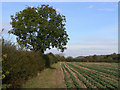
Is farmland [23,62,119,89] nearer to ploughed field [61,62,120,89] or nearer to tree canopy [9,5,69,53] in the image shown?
ploughed field [61,62,120,89]

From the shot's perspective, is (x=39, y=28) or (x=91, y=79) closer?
(x=91, y=79)

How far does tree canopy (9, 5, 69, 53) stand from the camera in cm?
2769

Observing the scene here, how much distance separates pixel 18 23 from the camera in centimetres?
2808

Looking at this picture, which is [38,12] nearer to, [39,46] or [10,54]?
[39,46]

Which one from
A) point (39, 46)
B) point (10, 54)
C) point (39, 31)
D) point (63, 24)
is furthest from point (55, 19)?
point (10, 54)

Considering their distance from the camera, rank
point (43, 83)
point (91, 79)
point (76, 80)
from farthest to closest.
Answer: point (91, 79)
point (76, 80)
point (43, 83)

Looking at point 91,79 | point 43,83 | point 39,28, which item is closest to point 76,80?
point 91,79

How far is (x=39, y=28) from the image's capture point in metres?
27.9

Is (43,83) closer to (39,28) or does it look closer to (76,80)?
(76,80)

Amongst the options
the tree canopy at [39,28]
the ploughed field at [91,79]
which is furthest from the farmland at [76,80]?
the tree canopy at [39,28]

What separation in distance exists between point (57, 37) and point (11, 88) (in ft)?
67.6

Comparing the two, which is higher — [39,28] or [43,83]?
[39,28]

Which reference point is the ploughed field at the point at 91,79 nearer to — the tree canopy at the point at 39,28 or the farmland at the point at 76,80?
the farmland at the point at 76,80

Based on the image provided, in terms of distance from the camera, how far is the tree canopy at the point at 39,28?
2769 cm
